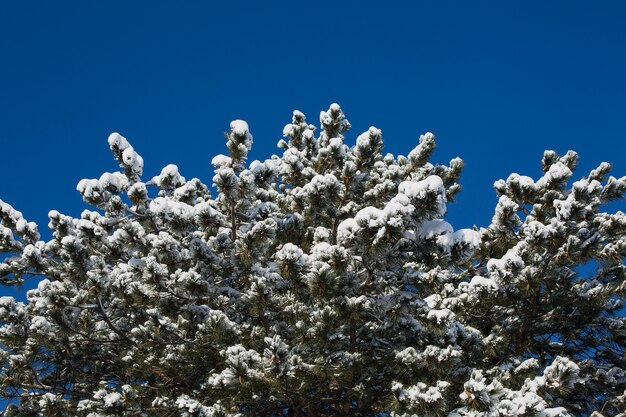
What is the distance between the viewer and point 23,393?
9188 mm

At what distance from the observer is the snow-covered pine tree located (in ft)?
21.9

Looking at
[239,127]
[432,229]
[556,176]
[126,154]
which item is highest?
[126,154]

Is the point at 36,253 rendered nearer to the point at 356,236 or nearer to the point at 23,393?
the point at 23,393

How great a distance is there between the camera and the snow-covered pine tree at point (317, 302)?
6.66 m

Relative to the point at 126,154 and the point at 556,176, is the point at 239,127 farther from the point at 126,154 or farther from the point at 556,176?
the point at 556,176

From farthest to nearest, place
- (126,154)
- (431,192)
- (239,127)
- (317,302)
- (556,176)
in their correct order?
(126,154) → (556,176) → (239,127) → (317,302) → (431,192)

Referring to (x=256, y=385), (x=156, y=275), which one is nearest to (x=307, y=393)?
(x=256, y=385)

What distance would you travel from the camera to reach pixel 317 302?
7.79m

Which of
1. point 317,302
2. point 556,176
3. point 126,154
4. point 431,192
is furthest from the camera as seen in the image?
point 126,154

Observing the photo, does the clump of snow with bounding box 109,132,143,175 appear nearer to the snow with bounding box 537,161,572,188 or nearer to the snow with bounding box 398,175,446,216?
the snow with bounding box 398,175,446,216

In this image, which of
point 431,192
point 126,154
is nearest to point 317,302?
point 431,192

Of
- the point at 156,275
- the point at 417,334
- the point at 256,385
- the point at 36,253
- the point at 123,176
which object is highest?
the point at 123,176

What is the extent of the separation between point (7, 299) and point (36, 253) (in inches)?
27.0

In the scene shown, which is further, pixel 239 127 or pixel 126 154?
pixel 126 154
